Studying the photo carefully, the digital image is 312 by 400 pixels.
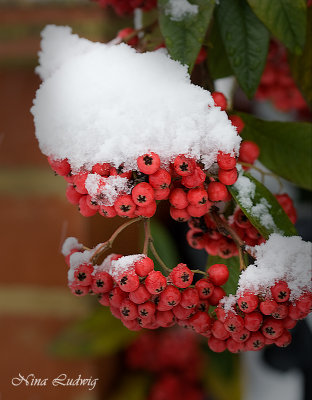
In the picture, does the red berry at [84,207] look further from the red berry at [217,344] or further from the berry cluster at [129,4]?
the berry cluster at [129,4]

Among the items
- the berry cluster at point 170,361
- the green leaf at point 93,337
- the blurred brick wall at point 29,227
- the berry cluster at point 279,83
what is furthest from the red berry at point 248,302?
the berry cluster at point 170,361

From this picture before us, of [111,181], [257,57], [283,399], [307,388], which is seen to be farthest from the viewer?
[283,399]

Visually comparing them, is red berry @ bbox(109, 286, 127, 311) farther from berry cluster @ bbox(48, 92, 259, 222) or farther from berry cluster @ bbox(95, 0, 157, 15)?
berry cluster @ bbox(95, 0, 157, 15)

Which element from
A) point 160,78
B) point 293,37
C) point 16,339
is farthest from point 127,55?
point 16,339

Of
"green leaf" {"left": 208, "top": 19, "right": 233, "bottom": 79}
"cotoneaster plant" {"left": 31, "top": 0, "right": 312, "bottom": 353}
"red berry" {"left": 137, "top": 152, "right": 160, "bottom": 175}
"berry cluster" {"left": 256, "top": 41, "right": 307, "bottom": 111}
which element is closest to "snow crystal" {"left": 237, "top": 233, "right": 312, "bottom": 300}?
"cotoneaster plant" {"left": 31, "top": 0, "right": 312, "bottom": 353}

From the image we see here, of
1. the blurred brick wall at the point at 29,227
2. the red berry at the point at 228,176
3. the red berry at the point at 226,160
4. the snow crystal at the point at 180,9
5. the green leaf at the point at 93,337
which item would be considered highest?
the snow crystal at the point at 180,9

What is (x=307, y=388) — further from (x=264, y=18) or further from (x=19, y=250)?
(x=264, y=18)
